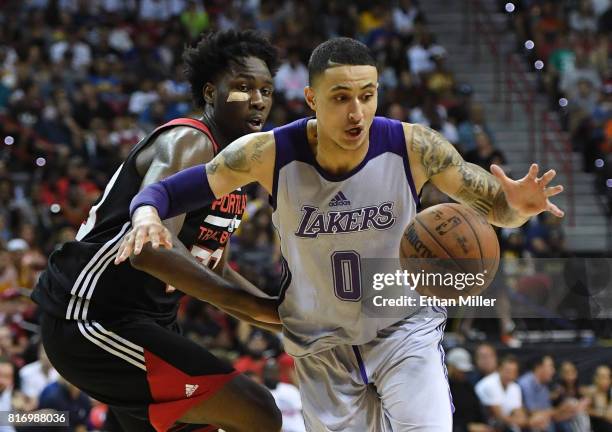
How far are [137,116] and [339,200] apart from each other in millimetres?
10503

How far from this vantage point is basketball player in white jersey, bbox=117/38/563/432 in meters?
4.32

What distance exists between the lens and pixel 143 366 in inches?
188

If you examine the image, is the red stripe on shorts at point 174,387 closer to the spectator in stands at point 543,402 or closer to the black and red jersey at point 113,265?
the black and red jersey at point 113,265

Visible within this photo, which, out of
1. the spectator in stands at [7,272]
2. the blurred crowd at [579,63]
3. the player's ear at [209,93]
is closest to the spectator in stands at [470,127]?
the blurred crowd at [579,63]

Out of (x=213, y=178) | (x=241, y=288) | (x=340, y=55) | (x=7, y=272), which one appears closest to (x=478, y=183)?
(x=340, y=55)

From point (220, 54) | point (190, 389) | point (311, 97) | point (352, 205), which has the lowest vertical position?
point (190, 389)

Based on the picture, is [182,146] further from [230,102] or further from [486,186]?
[486,186]

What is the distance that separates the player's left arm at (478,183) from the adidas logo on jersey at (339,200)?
1.08 feet

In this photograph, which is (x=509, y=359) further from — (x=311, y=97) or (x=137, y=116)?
(x=137, y=116)

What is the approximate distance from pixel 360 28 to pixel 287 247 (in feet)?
45.6

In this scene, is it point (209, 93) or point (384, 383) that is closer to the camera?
point (384, 383)

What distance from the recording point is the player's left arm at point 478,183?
421 cm

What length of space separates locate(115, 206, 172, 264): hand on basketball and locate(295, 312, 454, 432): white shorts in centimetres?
99

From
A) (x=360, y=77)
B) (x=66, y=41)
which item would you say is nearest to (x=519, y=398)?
(x=360, y=77)
